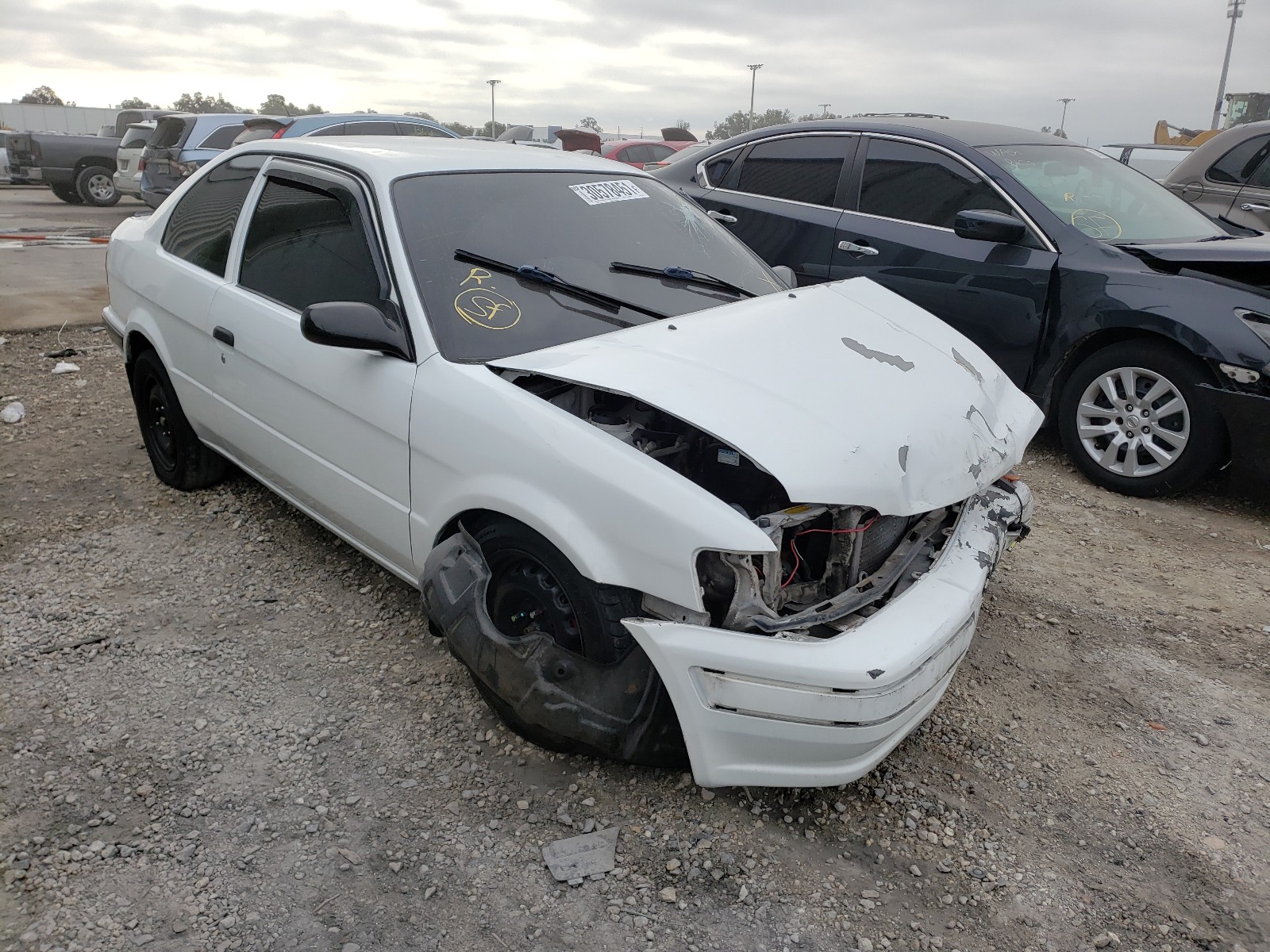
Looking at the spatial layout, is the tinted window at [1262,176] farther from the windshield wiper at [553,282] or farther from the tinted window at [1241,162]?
the windshield wiper at [553,282]

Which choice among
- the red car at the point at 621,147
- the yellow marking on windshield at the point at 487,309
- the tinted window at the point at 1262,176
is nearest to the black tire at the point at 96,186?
the red car at the point at 621,147

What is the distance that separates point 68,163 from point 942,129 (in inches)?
637

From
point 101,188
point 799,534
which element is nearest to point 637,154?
point 101,188

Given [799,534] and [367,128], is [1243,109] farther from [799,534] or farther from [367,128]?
[799,534]

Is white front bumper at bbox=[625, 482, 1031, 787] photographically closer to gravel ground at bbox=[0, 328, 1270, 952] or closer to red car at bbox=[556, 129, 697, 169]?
gravel ground at bbox=[0, 328, 1270, 952]

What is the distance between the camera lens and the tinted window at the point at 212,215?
12.0 ft

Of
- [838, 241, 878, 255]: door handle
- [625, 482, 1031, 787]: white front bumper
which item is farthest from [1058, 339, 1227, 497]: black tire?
[625, 482, 1031, 787]: white front bumper

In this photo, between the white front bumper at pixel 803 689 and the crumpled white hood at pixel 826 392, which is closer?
the white front bumper at pixel 803 689

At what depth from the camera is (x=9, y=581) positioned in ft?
11.7

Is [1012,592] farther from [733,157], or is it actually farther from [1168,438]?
[733,157]

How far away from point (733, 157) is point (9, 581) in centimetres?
455

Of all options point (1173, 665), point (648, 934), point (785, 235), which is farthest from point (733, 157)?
point (648, 934)

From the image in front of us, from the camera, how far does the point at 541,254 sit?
3.01 meters

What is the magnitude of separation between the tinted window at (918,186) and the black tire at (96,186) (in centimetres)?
1541
